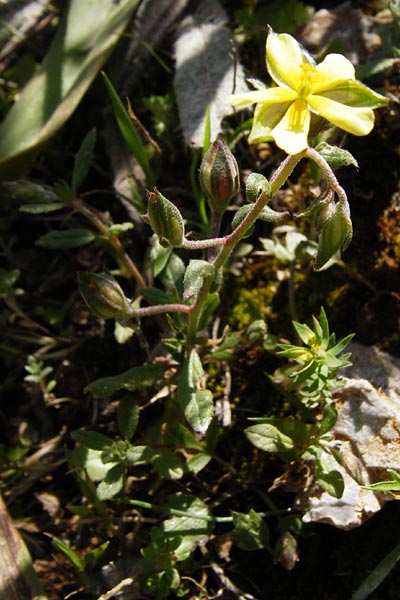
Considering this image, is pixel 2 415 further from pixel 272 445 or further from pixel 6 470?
pixel 272 445

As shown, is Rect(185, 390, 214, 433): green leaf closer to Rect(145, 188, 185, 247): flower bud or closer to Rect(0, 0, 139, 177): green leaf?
Rect(145, 188, 185, 247): flower bud

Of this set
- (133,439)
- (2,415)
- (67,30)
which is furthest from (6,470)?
(67,30)

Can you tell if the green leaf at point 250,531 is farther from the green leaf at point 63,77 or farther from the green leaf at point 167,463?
the green leaf at point 63,77

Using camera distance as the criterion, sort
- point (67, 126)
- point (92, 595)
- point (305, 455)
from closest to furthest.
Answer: point (305, 455), point (92, 595), point (67, 126)

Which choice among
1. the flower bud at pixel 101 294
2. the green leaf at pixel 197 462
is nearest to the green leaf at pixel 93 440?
the green leaf at pixel 197 462

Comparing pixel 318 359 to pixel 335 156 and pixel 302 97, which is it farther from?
pixel 302 97

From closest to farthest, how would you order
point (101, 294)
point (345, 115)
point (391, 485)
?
point (345, 115)
point (391, 485)
point (101, 294)

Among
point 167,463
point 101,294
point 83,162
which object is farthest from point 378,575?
point 83,162
